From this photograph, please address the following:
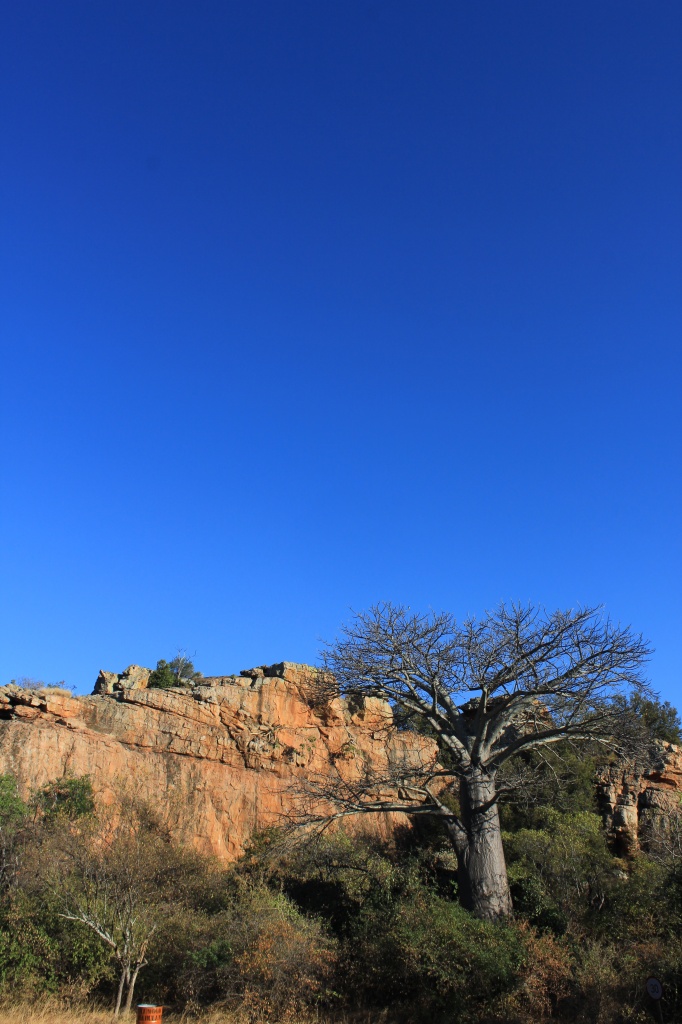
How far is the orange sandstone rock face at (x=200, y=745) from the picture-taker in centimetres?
2239

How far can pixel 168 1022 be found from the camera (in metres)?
12.9

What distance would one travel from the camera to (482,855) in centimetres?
1521

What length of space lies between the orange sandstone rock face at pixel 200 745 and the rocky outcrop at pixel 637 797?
821cm

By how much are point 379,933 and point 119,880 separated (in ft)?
19.4

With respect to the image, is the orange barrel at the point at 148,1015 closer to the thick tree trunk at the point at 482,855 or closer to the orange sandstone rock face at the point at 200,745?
the thick tree trunk at the point at 482,855

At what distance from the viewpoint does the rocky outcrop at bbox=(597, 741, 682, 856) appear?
22.8 metres

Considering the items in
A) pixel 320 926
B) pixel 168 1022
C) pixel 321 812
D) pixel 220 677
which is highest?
pixel 220 677

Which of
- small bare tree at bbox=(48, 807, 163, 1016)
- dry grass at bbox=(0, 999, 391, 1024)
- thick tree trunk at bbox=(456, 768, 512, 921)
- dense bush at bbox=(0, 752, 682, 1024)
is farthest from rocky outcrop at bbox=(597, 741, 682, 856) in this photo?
small bare tree at bbox=(48, 807, 163, 1016)

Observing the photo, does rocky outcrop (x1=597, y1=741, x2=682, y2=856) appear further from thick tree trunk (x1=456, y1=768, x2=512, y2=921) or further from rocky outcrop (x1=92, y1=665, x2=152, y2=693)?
rocky outcrop (x1=92, y1=665, x2=152, y2=693)

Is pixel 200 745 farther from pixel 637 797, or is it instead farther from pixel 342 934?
pixel 637 797

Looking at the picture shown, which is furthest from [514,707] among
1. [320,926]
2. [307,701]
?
[307,701]

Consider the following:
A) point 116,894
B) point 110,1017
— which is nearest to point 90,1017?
point 110,1017

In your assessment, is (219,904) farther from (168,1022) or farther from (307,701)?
(307,701)

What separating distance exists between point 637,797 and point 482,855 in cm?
1195
